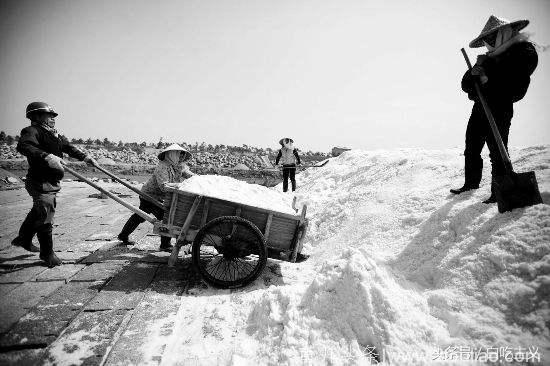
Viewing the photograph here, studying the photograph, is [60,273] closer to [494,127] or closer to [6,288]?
[6,288]

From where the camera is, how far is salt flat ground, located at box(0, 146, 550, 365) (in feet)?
6.11

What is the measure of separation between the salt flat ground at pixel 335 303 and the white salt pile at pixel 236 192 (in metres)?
0.93

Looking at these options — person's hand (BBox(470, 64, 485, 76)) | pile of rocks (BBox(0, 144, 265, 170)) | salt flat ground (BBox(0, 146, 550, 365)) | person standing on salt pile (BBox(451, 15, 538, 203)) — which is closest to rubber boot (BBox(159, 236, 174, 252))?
salt flat ground (BBox(0, 146, 550, 365))

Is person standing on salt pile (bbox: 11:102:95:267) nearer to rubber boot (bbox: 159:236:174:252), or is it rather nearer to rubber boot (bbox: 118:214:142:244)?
rubber boot (bbox: 118:214:142:244)

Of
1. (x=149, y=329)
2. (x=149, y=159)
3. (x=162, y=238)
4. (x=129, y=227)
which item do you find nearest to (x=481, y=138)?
(x=149, y=329)

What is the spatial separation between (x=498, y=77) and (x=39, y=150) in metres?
5.38

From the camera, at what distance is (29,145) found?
3199 mm

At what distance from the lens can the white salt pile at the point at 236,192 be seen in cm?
315

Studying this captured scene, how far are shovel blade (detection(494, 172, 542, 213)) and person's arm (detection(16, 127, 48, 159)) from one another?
4.92m

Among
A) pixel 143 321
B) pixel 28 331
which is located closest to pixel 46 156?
pixel 28 331

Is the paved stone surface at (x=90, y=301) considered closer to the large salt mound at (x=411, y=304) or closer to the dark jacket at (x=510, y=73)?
the large salt mound at (x=411, y=304)

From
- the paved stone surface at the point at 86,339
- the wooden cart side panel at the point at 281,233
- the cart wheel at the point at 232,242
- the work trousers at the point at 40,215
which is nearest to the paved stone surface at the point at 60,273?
the work trousers at the point at 40,215

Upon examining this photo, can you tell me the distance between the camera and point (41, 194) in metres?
3.34

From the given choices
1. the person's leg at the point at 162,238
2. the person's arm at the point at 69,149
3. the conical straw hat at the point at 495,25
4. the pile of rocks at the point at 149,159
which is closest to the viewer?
the conical straw hat at the point at 495,25
